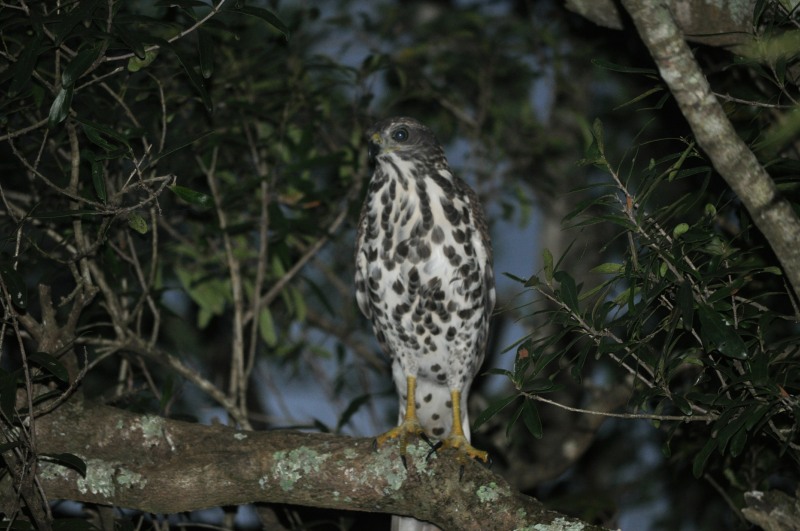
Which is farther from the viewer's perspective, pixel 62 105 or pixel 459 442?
pixel 459 442

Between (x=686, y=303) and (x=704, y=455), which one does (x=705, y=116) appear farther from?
(x=704, y=455)

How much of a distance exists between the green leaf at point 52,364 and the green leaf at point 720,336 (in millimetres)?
2026

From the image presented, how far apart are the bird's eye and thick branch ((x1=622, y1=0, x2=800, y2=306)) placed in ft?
5.39

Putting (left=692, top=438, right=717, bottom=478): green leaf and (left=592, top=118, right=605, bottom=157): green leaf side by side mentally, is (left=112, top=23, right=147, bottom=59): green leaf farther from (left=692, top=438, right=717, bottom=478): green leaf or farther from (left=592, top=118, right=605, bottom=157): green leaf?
(left=692, top=438, right=717, bottom=478): green leaf

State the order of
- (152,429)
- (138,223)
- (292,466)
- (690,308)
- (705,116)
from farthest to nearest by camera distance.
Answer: (152,429)
(292,466)
(138,223)
(690,308)
(705,116)

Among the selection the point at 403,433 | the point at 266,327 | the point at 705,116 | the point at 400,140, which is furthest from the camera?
the point at 266,327

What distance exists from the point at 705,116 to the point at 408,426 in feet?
6.36

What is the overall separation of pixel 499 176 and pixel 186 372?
109 inches

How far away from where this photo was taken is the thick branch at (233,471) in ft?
10.4

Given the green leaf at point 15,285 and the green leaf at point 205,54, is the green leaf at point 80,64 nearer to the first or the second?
the green leaf at point 205,54

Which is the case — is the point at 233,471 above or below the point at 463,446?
above

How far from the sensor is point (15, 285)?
2932 mm

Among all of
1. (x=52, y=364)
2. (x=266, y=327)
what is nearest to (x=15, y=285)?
(x=52, y=364)

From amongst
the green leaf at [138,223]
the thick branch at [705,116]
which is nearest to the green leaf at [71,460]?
the green leaf at [138,223]
